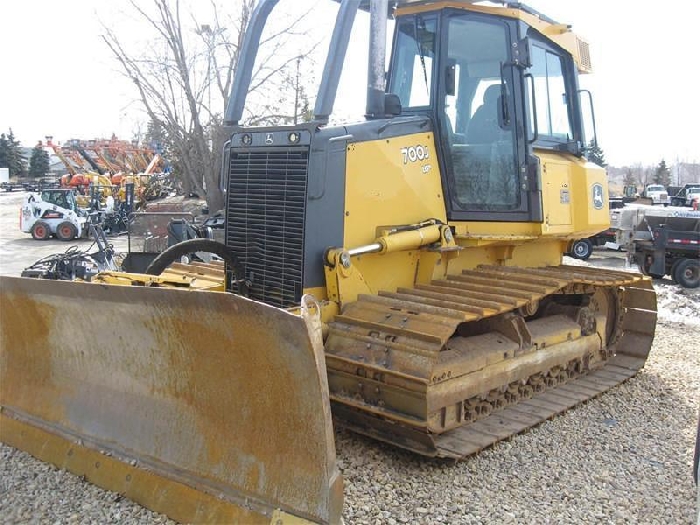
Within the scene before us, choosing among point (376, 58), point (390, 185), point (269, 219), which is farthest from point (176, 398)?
point (376, 58)

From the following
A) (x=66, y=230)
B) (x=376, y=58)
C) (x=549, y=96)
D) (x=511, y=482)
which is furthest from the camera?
(x=66, y=230)

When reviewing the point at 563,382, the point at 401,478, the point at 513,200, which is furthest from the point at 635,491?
the point at 513,200

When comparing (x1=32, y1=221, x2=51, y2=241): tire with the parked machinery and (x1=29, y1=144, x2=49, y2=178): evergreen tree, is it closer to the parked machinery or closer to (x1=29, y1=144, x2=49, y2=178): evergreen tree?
the parked machinery

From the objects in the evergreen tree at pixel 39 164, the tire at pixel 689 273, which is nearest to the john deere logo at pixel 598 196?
the tire at pixel 689 273

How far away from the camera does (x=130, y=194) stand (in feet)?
74.7

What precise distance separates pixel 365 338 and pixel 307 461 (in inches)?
46.3

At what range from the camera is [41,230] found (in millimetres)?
23562

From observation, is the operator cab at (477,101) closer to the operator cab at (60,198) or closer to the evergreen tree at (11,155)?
the operator cab at (60,198)

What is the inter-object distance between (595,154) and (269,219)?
3576mm

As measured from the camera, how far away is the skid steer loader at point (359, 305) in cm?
331

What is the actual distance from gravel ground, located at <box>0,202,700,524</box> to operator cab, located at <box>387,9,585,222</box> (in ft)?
5.93

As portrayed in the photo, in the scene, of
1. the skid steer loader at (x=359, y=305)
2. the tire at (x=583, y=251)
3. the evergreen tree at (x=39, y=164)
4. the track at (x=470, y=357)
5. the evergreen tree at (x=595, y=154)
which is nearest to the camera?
the skid steer loader at (x=359, y=305)

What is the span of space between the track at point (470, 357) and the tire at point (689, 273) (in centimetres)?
814

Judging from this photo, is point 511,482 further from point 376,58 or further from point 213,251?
point 376,58
